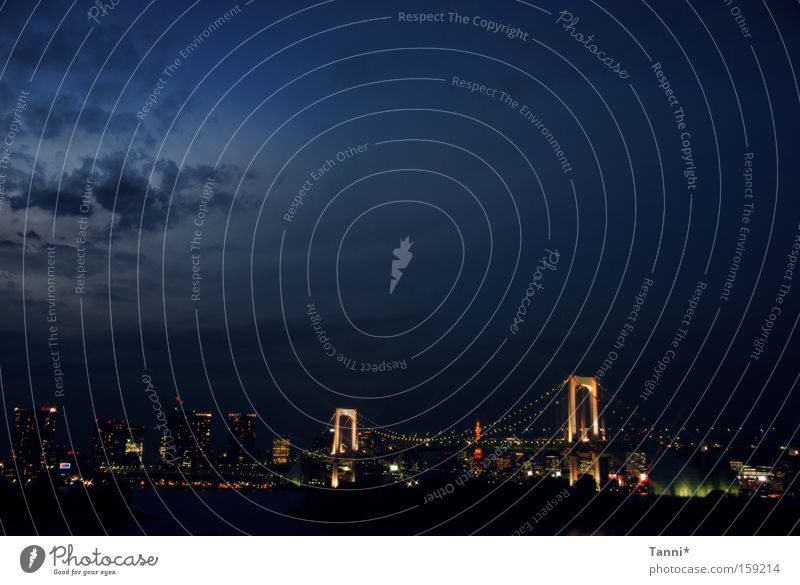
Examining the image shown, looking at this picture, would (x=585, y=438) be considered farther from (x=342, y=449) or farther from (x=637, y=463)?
(x=342, y=449)

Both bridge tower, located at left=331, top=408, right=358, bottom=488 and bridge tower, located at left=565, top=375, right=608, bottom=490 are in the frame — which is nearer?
bridge tower, located at left=565, top=375, right=608, bottom=490

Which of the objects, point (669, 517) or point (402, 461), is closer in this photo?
point (669, 517)

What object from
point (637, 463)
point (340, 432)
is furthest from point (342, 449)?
point (637, 463)

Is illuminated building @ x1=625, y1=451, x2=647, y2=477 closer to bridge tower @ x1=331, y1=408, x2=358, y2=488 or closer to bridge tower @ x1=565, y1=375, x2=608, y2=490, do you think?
bridge tower @ x1=565, y1=375, x2=608, y2=490
